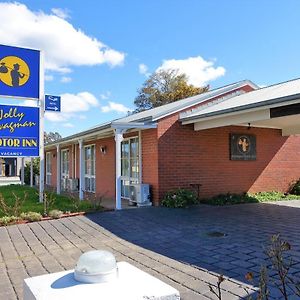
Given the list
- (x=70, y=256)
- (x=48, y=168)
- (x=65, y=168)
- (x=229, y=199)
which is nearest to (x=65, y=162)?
(x=65, y=168)

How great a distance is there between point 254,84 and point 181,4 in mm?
5018

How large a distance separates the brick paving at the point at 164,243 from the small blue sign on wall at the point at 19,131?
4.00 m

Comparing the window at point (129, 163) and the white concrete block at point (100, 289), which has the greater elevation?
the window at point (129, 163)

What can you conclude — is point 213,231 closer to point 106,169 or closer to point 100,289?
point 100,289

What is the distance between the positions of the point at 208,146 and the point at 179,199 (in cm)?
249

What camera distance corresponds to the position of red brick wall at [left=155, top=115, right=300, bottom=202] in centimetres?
1117

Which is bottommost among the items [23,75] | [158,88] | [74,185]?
[74,185]

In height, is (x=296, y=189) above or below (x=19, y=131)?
below

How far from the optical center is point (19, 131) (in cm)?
1175

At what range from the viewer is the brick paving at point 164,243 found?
4.41 meters

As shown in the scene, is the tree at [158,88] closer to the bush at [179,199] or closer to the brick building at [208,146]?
the brick building at [208,146]

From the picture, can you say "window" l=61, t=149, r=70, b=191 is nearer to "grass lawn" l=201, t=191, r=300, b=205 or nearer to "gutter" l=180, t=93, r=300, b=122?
"grass lawn" l=201, t=191, r=300, b=205

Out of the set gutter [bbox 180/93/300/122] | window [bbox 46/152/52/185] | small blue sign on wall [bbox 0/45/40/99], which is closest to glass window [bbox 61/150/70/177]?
window [bbox 46/152/52/185]

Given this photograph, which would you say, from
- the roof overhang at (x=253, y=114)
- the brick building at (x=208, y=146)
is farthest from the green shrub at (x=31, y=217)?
the roof overhang at (x=253, y=114)
